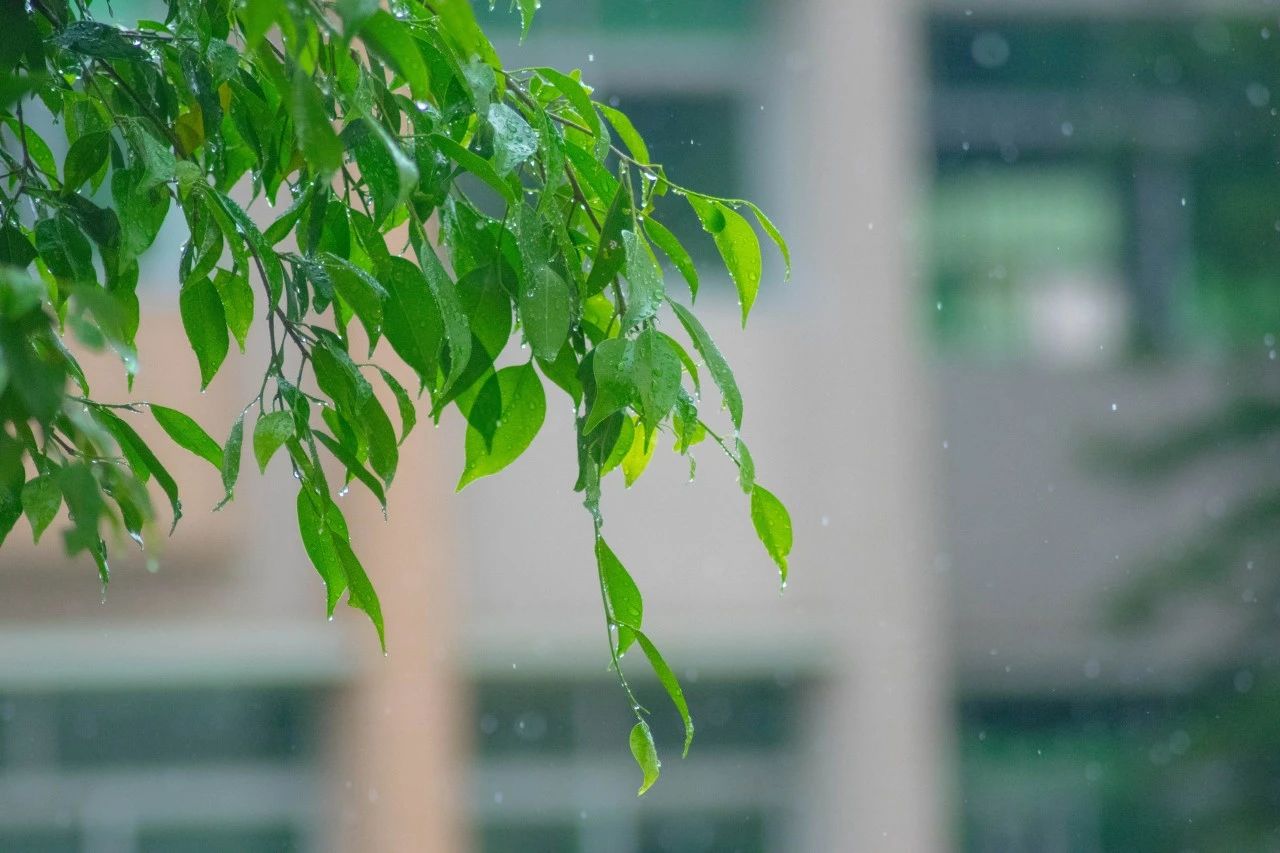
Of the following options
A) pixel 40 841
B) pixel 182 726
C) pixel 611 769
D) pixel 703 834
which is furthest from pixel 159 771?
pixel 703 834

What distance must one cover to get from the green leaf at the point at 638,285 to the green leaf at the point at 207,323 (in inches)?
12.8

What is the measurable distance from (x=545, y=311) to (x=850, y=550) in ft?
20.1

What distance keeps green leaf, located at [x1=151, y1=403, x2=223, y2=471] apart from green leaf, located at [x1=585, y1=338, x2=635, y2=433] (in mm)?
320

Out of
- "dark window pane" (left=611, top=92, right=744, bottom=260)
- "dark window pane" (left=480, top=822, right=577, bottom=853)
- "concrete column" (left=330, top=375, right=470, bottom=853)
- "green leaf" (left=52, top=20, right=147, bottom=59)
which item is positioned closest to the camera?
"green leaf" (left=52, top=20, right=147, bottom=59)

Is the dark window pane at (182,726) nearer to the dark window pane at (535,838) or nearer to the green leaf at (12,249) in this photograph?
the dark window pane at (535,838)

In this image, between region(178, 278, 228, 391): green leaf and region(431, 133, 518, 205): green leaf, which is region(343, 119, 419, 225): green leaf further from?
region(178, 278, 228, 391): green leaf

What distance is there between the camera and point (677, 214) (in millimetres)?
6992

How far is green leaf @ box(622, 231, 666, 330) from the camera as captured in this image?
133cm

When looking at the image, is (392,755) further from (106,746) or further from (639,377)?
(639,377)

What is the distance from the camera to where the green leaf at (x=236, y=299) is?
60.7 inches

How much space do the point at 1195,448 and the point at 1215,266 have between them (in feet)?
3.13

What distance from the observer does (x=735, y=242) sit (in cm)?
152

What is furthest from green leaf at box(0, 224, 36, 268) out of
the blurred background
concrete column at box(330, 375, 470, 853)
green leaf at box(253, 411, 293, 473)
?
concrete column at box(330, 375, 470, 853)

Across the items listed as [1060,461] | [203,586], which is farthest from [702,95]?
[203,586]
